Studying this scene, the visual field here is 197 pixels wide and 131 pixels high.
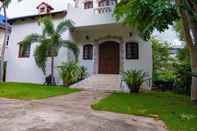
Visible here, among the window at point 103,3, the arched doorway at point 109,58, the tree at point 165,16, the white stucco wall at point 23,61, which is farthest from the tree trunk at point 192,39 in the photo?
the white stucco wall at point 23,61

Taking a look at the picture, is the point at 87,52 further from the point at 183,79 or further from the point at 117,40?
the point at 183,79

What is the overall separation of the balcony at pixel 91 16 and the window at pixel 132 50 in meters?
2.59

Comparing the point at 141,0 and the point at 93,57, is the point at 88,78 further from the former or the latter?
the point at 141,0

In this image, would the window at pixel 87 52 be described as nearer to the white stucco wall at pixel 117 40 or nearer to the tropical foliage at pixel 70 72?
the white stucco wall at pixel 117 40

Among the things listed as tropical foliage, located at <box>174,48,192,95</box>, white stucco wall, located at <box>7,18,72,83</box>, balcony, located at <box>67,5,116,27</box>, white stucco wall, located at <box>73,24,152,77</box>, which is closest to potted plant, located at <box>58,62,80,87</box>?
white stucco wall, located at <box>7,18,72,83</box>

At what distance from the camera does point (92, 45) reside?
18.4 m

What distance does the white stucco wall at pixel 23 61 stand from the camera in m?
18.4

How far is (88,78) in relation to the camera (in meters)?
16.9

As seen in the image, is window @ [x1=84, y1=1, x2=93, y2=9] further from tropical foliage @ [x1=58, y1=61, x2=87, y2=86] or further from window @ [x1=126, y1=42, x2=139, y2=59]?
tropical foliage @ [x1=58, y1=61, x2=87, y2=86]

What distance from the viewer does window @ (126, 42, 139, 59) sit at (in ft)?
56.5

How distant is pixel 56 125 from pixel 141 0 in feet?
20.7

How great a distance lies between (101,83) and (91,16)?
469cm

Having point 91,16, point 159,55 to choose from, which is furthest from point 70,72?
point 159,55

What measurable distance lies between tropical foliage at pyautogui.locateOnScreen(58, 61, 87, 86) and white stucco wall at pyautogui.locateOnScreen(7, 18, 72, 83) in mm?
1155
